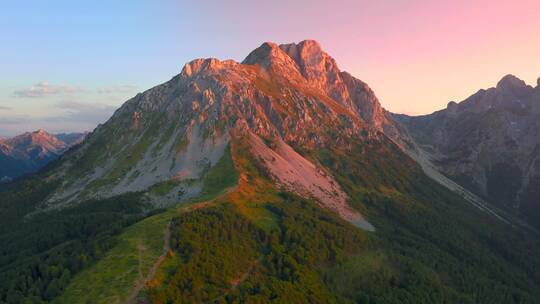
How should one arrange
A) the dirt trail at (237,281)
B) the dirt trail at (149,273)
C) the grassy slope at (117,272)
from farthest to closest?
1. the dirt trail at (237,281)
2. the grassy slope at (117,272)
3. the dirt trail at (149,273)

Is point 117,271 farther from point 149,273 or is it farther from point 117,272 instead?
point 149,273

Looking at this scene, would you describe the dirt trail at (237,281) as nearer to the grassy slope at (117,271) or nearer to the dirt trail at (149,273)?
the dirt trail at (149,273)

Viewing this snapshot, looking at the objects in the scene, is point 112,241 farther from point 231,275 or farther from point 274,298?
point 274,298

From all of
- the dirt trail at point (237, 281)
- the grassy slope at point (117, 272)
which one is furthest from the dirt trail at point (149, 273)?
the dirt trail at point (237, 281)

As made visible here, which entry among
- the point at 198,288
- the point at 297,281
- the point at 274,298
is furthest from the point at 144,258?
the point at 297,281

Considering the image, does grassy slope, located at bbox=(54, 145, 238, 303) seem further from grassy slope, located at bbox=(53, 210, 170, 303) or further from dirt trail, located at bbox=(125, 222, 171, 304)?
dirt trail, located at bbox=(125, 222, 171, 304)

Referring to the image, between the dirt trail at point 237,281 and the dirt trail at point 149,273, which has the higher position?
the dirt trail at point 149,273

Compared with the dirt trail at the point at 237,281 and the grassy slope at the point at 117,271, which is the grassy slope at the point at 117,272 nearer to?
the grassy slope at the point at 117,271

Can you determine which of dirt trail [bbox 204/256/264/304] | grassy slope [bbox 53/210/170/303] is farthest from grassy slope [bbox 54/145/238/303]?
dirt trail [bbox 204/256/264/304]

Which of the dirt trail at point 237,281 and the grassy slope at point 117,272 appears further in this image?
the dirt trail at point 237,281

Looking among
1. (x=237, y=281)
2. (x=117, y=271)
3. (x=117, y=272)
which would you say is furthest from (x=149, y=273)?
(x=237, y=281)

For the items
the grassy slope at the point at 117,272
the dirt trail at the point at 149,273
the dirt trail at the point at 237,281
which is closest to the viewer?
the dirt trail at the point at 149,273

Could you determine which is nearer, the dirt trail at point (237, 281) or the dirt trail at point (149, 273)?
the dirt trail at point (149, 273)
